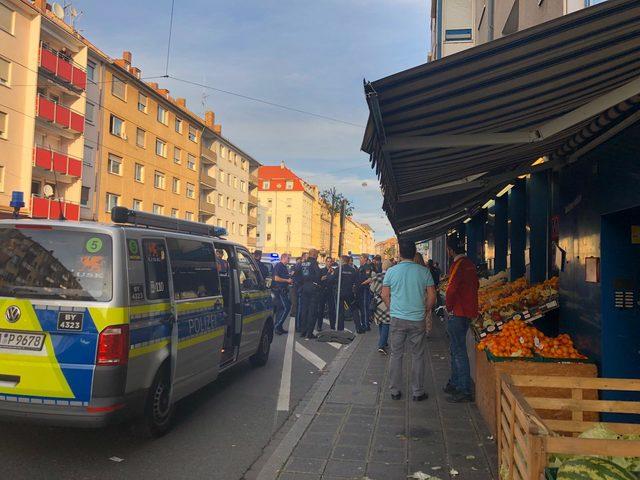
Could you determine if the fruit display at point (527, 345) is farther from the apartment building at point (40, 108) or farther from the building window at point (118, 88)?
the building window at point (118, 88)

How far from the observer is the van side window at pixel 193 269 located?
5.24 meters

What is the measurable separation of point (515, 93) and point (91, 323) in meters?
3.52

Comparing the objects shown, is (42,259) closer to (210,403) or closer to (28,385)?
(28,385)

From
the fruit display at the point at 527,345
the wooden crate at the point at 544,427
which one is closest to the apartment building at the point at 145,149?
the fruit display at the point at 527,345

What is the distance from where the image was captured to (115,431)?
16.7 feet

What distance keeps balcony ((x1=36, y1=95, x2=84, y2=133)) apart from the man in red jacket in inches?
1078

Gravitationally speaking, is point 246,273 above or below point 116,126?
below

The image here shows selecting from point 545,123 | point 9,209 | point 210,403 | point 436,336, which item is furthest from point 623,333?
point 9,209

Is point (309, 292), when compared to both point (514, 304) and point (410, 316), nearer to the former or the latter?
point (410, 316)

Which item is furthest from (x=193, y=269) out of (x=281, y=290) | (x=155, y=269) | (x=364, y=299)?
→ (x=364, y=299)

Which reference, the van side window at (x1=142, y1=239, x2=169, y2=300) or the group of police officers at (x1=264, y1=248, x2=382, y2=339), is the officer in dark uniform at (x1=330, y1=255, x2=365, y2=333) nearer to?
the group of police officers at (x1=264, y1=248, x2=382, y2=339)

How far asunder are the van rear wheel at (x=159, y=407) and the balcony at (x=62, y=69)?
2797 cm

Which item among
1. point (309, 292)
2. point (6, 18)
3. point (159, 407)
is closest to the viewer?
point (159, 407)

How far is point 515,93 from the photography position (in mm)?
3510
